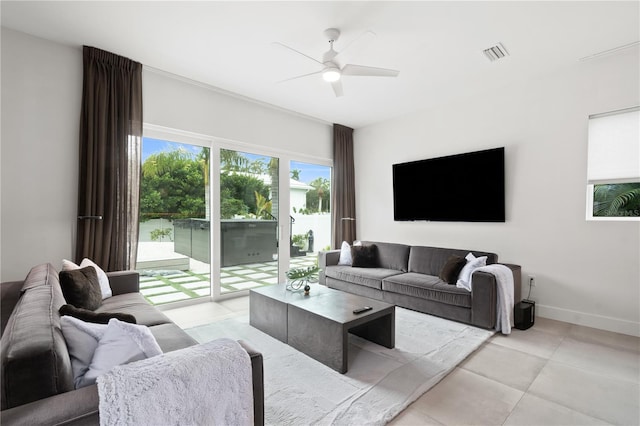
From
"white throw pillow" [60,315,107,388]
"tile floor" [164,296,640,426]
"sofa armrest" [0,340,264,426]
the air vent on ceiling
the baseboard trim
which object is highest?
the air vent on ceiling

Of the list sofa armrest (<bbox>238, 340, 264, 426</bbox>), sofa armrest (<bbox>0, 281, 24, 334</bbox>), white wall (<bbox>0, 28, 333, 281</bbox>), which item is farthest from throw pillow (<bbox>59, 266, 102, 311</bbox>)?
sofa armrest (<bbox>238, 340, 264, 426</bbox>)

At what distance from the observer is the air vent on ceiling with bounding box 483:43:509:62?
120 inches

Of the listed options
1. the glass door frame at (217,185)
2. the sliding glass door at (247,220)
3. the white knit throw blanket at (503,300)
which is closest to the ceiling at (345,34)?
the glass door frame at (217,185)

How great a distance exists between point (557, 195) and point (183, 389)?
421cm

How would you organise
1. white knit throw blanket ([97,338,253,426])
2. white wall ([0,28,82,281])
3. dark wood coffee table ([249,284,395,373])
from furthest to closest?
white wall ([0,28,82,281]) < dark wood coffee table ([249,284,395,373]) < white knit throw blanket ([97,338,253,426])

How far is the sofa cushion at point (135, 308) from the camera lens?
91.4 inches

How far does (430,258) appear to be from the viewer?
4219 millimetres

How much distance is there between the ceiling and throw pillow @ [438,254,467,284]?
7.36 ft

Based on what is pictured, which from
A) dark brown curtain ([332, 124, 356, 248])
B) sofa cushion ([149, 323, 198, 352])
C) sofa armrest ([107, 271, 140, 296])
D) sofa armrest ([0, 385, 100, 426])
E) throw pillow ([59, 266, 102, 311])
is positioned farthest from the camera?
dark brown curtain ([332, 124, 356, 248])

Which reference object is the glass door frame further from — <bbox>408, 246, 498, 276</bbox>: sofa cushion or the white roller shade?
the white roller shade

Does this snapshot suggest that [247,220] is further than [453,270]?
Yes

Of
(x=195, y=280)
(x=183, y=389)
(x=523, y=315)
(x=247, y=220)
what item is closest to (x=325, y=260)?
(x=247, y=220)

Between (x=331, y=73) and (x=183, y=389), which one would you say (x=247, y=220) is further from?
(x=183, y=389)

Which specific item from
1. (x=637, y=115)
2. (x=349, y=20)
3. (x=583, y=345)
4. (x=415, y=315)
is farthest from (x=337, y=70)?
(x=583, y=345)
